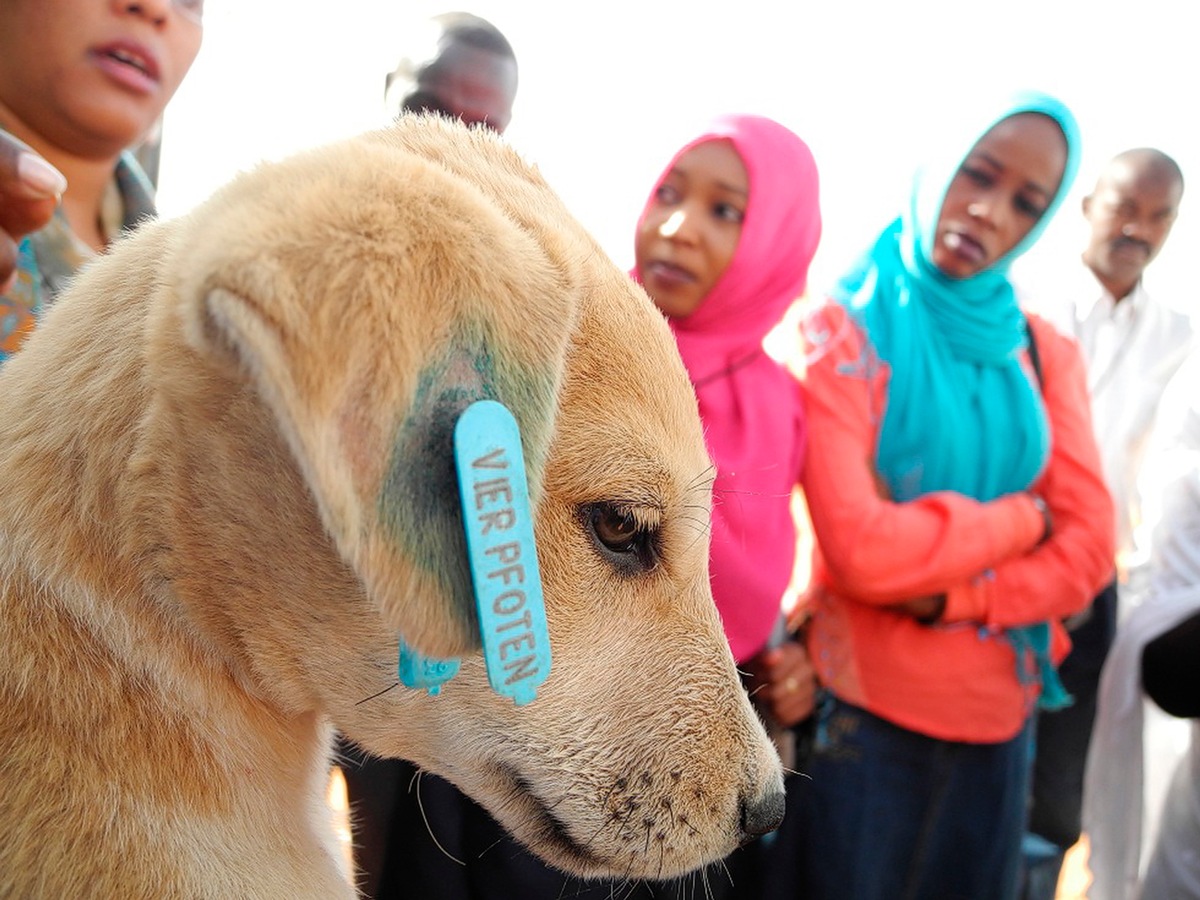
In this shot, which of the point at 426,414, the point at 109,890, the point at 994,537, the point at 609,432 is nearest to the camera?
the point at 426,414

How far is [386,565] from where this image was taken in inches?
36.8

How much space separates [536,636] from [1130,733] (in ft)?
11.1

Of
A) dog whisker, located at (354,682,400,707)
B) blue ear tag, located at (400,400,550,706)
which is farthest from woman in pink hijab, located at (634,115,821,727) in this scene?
blue ear tag, located at (400,400,550,706)

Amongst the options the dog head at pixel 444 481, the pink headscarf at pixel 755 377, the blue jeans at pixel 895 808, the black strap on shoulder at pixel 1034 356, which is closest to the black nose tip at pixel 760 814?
the dog head at pixel 444 481

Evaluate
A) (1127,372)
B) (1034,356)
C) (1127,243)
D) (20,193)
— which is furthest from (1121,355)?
(20,193)

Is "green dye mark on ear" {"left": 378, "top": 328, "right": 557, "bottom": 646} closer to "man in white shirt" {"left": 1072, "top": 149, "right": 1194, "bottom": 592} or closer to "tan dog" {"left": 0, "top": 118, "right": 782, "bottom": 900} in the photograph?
"tan dog" {"left": 0, "top": 118, "right": 782, "bottom": 900}

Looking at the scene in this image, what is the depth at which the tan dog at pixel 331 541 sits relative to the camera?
908mm

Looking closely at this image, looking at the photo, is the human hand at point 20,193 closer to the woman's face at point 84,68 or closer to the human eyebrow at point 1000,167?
the woman's face at point 84,68

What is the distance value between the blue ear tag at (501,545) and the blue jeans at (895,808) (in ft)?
5.96

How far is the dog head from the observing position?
885 mm

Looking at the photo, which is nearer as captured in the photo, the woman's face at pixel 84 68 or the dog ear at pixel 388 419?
the dog ear at pixel 388 419

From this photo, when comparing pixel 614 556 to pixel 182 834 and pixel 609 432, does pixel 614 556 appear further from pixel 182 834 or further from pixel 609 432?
pixel 182 834

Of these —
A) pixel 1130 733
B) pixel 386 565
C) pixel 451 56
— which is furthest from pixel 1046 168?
pixel 386 565

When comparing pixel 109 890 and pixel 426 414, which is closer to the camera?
pixel 426 414
